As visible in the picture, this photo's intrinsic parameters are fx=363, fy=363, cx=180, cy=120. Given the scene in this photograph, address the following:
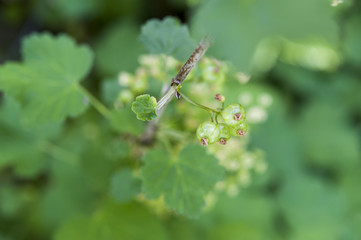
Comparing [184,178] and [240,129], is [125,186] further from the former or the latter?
[240,129]

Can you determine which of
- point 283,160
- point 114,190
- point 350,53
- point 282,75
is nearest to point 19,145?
point 114,190

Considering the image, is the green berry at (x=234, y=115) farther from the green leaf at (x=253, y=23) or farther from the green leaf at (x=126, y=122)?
the green leaf at (x=126, y=122)

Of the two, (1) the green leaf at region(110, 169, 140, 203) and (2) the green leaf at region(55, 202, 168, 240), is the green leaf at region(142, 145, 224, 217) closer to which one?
(1) the green leaf at region(110, 169, 140, 203)

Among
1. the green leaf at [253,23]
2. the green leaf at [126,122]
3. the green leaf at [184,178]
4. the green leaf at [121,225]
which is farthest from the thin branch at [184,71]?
the green leaf at [121,225]

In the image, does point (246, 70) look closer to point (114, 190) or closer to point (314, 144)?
point (114, 190)

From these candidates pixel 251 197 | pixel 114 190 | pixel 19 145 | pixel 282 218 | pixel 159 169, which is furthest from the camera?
pixel 282 218

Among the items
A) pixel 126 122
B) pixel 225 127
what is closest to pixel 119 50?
pixel 126 122
